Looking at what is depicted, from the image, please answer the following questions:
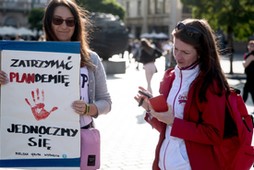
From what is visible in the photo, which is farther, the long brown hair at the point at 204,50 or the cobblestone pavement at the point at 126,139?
the cobblestone pavement at the point at 126,139

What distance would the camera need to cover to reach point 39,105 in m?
2.54

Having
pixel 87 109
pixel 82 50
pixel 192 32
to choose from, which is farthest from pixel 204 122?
pixel 82 50

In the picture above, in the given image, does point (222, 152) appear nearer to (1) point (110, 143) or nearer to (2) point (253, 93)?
(1) point (110, 143)

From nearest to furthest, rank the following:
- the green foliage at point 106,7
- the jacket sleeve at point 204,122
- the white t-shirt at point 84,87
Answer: the jacket sleeve at point 204,122
the white t-shirt at point 84,87
the green foliage at point 106,7

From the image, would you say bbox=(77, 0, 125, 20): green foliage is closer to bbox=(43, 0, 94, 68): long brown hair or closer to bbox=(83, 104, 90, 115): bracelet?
bbox=(43, 0, 94, 68): long brown hair

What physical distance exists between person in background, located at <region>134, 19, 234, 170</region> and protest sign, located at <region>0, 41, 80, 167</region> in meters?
0.49

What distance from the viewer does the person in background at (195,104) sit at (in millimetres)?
2209

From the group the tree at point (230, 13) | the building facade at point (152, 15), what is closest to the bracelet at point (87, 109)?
the tree at point (230, 13)

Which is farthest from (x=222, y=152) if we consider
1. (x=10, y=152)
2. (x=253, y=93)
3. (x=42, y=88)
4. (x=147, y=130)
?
(x=253, y=93)

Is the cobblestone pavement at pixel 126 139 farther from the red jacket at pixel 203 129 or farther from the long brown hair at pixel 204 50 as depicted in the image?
the long brown hair at pixel 204 50

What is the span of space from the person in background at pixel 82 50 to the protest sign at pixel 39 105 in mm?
143

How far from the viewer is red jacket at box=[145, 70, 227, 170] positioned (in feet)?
7.19

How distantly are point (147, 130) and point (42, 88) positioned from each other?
15.9ft

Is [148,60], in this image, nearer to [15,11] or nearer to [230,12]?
[230,12]
